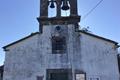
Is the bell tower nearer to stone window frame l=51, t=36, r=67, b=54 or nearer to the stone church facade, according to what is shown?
the stone church facade

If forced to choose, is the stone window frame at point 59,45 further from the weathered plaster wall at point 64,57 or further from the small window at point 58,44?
the weathered plaster wall at point 64,57

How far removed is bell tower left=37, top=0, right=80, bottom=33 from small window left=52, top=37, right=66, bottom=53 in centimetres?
124

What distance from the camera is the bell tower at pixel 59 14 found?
56.4ft

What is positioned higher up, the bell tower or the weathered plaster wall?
the bell tower

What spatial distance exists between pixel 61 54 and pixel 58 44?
84 centimetres

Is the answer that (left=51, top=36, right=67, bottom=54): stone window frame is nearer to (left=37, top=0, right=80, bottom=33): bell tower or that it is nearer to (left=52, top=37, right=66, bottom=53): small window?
(left=52, top=37, right=66, bottom=53): small window

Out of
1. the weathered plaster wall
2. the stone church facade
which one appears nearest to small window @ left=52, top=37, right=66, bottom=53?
the stone church facade

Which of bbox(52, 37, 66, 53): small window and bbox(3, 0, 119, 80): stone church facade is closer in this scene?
bbox(3, 0, 119, 80): stone church facade

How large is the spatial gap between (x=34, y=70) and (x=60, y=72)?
1.86 m

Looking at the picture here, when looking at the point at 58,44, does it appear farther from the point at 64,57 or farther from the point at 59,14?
the point at 59,14

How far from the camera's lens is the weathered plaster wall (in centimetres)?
1608

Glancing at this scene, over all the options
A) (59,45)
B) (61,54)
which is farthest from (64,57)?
(59,45)

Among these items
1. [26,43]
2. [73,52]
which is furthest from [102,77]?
[26,43]

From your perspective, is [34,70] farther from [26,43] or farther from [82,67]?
[82,67]
